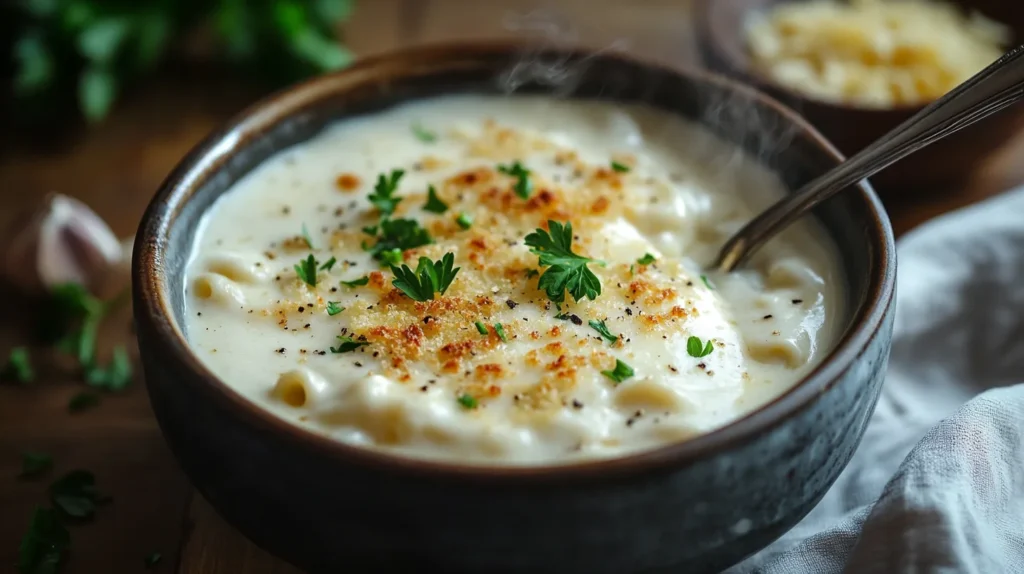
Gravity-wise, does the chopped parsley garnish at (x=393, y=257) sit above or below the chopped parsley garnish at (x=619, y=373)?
below

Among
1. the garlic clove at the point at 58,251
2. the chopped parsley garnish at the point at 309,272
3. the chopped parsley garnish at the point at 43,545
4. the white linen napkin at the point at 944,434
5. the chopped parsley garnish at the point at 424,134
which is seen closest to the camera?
the white linen napkin at the point at 944,434

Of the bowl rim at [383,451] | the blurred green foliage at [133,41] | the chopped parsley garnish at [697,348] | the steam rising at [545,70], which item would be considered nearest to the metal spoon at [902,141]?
the bowl rim at [383,451]

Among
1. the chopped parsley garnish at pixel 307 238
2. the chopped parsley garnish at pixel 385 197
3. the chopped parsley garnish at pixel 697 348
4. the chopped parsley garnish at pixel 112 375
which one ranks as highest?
the chopped parsley garnish at pixel 697 348

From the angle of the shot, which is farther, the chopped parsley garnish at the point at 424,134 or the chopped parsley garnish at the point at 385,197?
the chopped parsley garnish at the point at 424,134

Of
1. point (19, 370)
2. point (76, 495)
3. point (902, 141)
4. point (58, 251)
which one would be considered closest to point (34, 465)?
point (76, 495)

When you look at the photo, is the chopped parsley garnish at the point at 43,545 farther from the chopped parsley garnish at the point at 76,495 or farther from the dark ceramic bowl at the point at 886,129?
the dark ceramic bowl at the point at 886,129

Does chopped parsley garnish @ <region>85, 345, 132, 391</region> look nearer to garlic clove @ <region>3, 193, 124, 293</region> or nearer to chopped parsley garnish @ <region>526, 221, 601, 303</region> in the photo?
garlic clove @ <region>3, 193, 124, 293</region>

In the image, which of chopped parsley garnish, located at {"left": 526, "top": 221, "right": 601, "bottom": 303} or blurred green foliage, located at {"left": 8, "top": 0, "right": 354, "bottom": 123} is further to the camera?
blurred green foliage, located at {"left": 8, "top": 0, "right": 354, "bottom": 123}

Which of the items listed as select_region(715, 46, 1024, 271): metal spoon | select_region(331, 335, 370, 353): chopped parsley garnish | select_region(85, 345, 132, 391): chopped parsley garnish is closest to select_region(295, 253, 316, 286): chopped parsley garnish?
select_region(331, 335, 370, 353): chopped parsley garnish

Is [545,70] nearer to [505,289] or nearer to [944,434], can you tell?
[505,289]
